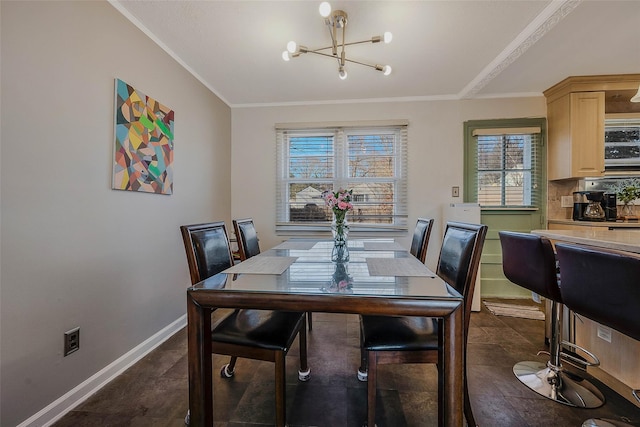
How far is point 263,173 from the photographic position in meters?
3.54

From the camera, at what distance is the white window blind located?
3.25m

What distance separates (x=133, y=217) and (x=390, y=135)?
2.90m

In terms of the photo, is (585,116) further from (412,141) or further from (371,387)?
(371,387)

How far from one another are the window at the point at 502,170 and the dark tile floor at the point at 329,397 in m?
1.84

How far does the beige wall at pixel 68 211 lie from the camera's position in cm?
121

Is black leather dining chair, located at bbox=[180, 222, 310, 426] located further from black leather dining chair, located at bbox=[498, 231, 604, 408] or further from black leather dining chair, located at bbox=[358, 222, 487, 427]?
black leather dining chair, located at bbox=[498, 231, 604, 408]

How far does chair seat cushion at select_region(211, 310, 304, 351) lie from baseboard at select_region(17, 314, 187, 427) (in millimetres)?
938

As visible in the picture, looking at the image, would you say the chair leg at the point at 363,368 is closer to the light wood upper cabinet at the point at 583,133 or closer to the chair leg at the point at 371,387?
the chair leg at the point at 371,387

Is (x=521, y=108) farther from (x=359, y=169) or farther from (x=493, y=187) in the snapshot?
(x=359, y=169)

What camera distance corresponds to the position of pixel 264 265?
4.79ft

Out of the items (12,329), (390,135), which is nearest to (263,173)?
(390,135)

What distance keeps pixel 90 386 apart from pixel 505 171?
4318 mm

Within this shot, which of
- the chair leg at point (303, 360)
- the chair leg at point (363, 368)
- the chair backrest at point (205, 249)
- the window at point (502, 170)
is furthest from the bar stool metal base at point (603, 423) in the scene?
the window at point (502, 170)

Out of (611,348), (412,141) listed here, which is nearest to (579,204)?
(412,141)
